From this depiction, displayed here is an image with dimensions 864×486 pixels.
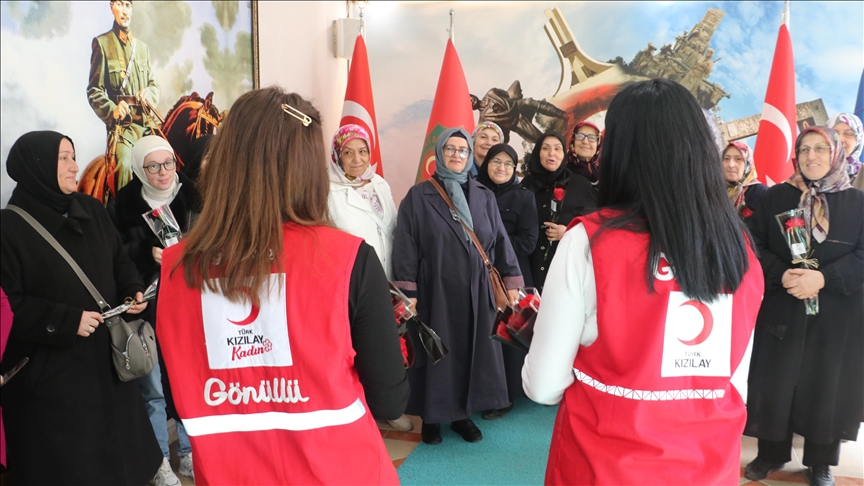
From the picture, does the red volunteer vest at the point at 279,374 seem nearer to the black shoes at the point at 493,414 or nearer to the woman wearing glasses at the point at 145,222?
the woman wearing glasses at the point at 145,222

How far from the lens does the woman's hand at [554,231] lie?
3.74 meters

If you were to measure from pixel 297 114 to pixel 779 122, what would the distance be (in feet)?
15.5

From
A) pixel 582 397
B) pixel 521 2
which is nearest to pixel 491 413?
pixel 582 397

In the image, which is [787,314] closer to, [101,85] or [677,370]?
[677,370]

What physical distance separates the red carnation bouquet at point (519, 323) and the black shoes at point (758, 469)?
2000mm

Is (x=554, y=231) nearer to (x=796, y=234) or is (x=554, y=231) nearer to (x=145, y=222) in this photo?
(x=796, y=234)

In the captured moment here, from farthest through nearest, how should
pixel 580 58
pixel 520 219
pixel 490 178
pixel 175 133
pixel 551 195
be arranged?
pixel 580 58, pixel 551 195, pixel 490 178, pixel 520 219, pixel 175 133

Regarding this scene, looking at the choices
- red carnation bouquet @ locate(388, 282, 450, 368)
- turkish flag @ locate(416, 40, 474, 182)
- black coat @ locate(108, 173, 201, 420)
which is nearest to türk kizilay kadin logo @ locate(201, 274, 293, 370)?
red carnation bouquet @ locate(388, 282, 450, 368)

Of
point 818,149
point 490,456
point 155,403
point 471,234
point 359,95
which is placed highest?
point 359,95

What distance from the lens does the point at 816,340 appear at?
272 centimetres

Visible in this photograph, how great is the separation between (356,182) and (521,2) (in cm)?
309

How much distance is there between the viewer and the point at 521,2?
5.43m

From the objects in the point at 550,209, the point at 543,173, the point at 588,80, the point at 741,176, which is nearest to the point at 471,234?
the point at 550,209

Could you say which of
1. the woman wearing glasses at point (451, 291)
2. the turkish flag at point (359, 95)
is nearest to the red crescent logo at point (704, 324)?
the woman wearing glasses at point (451, 291)
